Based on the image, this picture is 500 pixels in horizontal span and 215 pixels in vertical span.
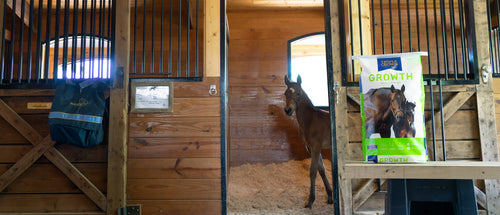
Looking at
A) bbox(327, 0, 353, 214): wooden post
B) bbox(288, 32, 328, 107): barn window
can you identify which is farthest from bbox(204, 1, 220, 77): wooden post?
bbox(288, 32, 328, 107): barn window

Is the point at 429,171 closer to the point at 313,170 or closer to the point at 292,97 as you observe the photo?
the point at 313,170

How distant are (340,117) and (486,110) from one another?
0.97 m

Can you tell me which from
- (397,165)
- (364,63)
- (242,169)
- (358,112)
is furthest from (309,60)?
(397,165)

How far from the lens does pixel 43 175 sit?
232cm

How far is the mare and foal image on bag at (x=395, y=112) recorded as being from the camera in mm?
1192

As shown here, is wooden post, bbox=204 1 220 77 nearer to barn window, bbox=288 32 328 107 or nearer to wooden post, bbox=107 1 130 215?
wooden post, bbox=107 1 130 215

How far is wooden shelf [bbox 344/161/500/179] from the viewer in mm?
1001

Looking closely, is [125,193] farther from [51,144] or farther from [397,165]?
[397,165]

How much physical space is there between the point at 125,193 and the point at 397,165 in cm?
186

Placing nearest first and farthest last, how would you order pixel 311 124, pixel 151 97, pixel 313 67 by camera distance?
pixel 151 97 < pixel 311 124 < pixel 313 67

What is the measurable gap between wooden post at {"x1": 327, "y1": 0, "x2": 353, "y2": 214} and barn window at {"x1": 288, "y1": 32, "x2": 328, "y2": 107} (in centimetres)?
260

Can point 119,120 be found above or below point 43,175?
above

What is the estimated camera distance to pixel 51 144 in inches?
90.5

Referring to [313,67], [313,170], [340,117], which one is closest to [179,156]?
[340,117]
